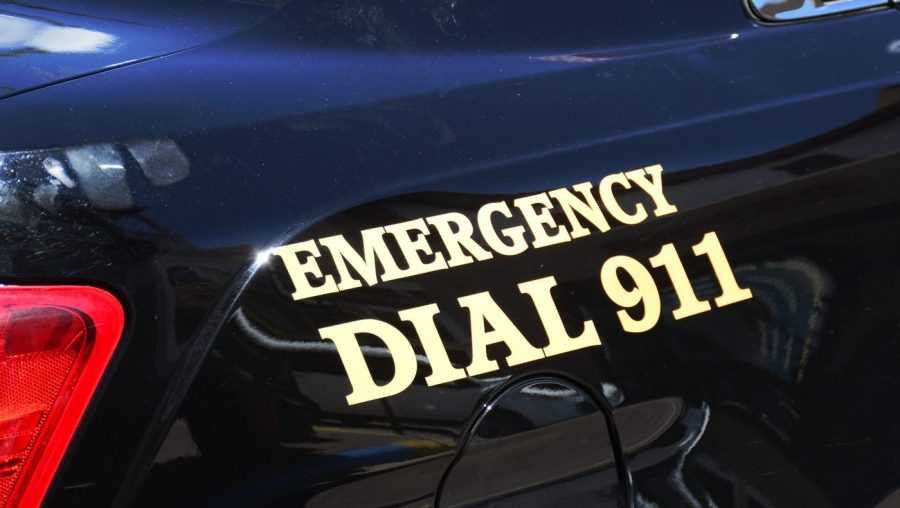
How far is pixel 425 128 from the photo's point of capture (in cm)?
139

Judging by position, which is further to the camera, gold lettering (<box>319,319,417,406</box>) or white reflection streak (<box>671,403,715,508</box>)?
white reflection streak (<box>671,403,715,508</box>)

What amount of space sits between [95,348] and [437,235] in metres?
0.43

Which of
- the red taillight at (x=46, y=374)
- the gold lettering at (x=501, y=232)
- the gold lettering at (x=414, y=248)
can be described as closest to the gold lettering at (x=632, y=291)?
the gold lettering at (x=501, y=232)

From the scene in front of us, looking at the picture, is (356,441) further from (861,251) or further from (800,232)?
(861,251)

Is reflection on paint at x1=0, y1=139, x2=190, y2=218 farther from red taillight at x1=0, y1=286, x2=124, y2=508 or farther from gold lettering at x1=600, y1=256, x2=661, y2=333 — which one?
gold lettering at x1=600, y1=256, x2=661, y2=333

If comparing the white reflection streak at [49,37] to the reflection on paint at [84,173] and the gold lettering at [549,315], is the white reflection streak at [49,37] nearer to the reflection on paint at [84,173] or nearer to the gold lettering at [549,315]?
the reflection on paint at [84,173]

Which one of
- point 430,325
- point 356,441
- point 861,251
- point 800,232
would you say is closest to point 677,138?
point 800,232

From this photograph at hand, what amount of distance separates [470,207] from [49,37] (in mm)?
572

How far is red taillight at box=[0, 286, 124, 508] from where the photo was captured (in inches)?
46.8

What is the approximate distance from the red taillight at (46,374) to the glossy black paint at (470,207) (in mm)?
22

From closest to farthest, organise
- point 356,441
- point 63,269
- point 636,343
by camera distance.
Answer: point 63,269 < point 356,441 < point 636,343

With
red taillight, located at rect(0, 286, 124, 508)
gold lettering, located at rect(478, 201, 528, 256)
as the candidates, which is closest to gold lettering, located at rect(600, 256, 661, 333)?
gold lettering, located at rect(478, 201, 528, 256)

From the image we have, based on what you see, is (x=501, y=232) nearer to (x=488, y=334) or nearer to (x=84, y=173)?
(x=488, y=334)

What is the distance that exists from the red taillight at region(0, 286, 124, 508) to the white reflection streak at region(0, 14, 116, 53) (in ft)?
1.08
